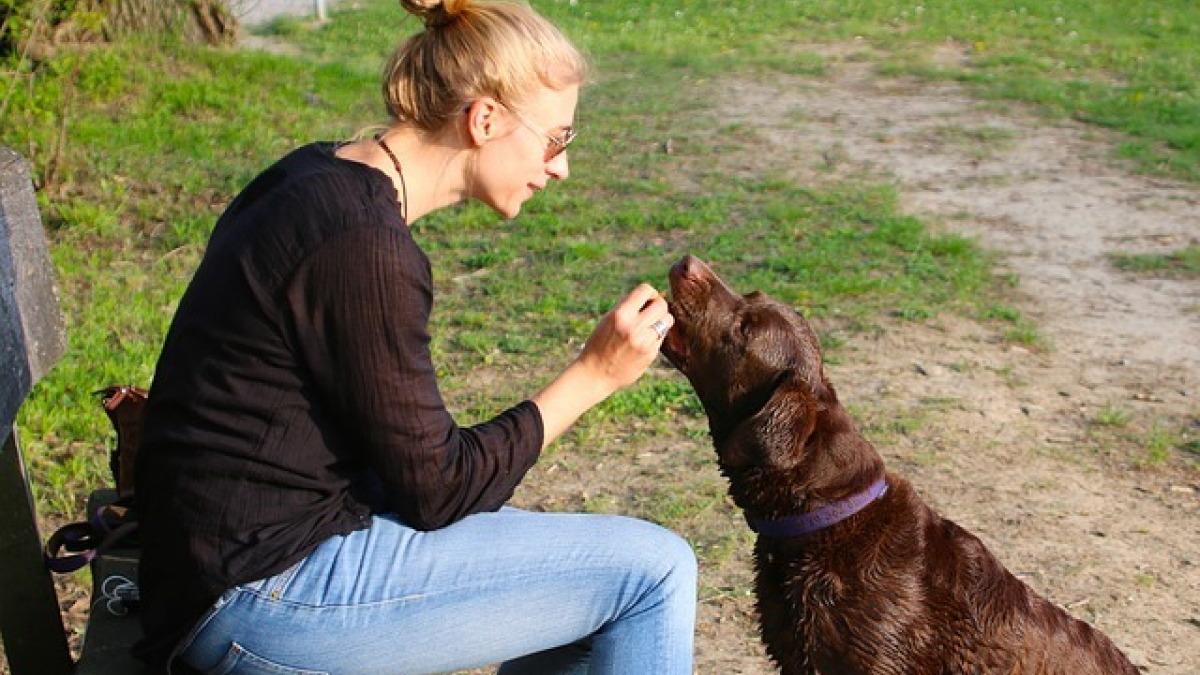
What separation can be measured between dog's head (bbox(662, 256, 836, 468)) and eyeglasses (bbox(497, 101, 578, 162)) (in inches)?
30.5

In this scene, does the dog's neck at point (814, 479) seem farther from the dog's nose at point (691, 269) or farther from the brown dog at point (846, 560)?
the dog's nose at point (691, 269)

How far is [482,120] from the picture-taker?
2939 mm

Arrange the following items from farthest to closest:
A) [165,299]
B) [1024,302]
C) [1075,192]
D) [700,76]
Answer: [700,76] < [1075,192] < [1024,302] < [165,299]

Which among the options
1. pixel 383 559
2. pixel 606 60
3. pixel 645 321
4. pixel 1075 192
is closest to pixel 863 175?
pixel 1075 192

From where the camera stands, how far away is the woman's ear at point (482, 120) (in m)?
2.92

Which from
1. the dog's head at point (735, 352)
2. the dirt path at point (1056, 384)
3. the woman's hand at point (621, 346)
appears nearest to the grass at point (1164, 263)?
the dirt path at point (1056, 384)

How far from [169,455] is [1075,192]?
7.86 m

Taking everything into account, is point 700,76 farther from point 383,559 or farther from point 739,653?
point 383,559

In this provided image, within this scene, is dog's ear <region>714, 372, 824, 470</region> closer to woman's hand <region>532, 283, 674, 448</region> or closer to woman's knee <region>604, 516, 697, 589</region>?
woman's hand <region>532, 283, 674, 448</region>

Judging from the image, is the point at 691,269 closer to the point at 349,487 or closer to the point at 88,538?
the point at 349,487

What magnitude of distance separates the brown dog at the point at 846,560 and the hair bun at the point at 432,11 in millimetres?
1168

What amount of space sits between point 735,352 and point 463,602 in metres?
1.26

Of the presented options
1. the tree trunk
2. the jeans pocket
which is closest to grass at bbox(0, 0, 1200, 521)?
the tree trunk

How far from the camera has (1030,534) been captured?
5.04 metres
